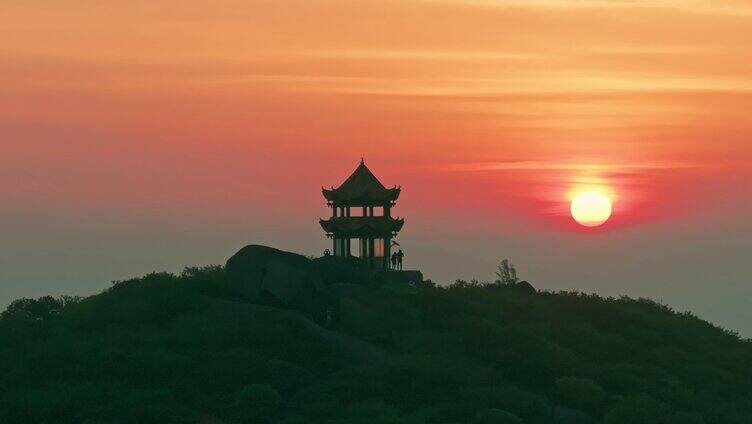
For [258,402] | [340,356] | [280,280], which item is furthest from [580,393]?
[280,280]

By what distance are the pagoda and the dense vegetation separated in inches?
186

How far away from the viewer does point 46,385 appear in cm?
6312

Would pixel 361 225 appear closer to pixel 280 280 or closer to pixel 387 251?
pixel 387 251

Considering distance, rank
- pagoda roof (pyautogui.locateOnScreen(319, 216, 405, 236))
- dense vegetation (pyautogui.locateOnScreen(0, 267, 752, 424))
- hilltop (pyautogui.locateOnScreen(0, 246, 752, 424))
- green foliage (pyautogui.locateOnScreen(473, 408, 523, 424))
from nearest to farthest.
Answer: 1. green foliage (pyautogui.locateOnScreen(473, 408, 523, 424))
2. dense vegetation (pyautogui.locateOnScreen(0, 267, 752, 424))
3. hilltop (pyautogui.locateOnScreen(0, 246, 752, 424))
4. pagoda roof (pyautogui.locateOnScreen(319, 216, 405, 236))

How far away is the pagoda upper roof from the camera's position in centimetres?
8794

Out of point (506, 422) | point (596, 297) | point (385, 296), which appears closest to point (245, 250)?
point (385, 296)

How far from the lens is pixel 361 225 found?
288 feet

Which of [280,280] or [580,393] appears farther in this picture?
[280,280]

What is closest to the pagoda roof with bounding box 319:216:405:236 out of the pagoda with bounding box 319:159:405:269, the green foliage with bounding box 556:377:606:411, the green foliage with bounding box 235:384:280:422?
the pagoda with bounding box 319:159:405:269

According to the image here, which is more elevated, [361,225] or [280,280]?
[361,225]

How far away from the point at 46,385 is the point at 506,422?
2092cm

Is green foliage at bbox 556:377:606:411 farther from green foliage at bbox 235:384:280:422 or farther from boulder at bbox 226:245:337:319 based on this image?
green foliage at bbox 235:384:280:422

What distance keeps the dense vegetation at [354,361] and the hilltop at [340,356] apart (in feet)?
0.34

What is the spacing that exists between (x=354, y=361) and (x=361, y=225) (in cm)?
2090
